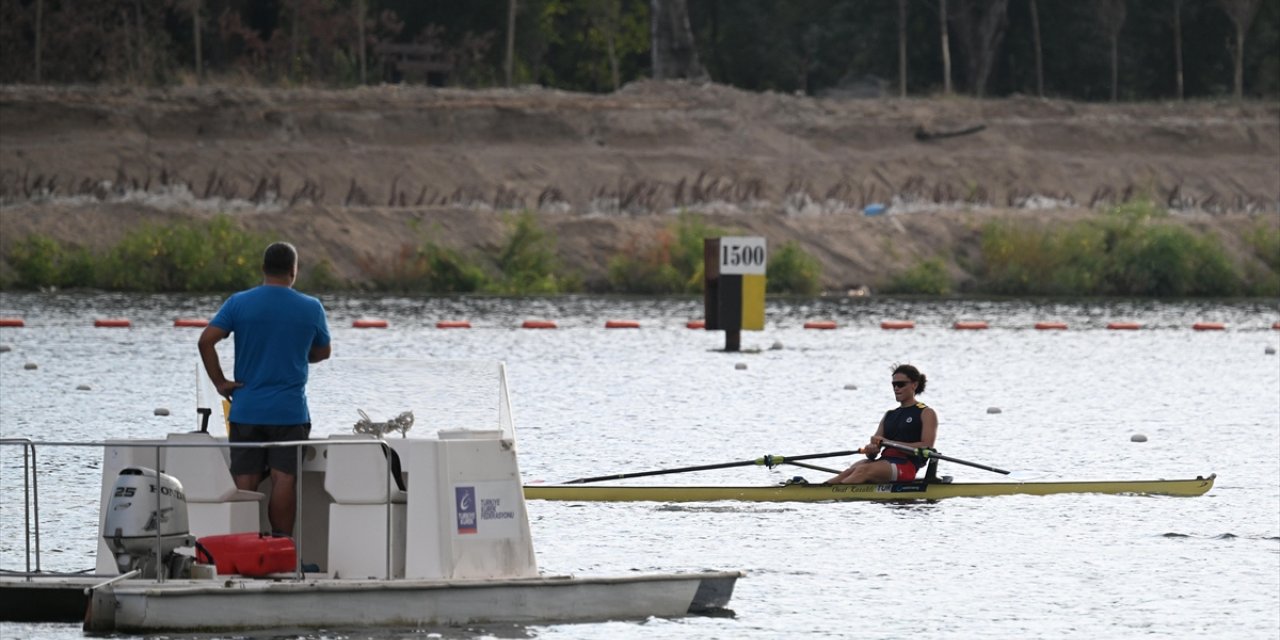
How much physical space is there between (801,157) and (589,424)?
43.1 meters

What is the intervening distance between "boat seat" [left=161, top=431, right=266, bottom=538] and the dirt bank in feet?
137

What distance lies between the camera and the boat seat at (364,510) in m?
12.3

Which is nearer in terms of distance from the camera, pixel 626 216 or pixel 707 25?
Answer: pixel 626 216

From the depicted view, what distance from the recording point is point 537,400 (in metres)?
28.0

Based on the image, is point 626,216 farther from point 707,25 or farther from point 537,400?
point 537,400

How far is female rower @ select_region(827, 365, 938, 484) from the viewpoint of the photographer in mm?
18438

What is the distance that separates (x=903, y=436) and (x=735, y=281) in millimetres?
16803

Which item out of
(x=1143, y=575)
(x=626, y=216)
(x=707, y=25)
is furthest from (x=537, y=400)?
(x=707, y=25)

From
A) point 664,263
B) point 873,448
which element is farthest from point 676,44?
point 873,448

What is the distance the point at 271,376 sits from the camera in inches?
495

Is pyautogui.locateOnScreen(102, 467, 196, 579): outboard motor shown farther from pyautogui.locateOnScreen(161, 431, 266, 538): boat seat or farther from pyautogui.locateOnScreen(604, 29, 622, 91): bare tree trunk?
pyautogui.locateOnScreen(604, 29, 622, 91): bare tree trunk

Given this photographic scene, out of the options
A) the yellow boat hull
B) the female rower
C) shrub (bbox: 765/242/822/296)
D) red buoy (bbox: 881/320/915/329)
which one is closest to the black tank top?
the female rower

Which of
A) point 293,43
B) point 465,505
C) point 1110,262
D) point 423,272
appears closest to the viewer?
point 465,505

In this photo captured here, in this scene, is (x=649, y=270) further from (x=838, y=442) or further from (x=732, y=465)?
(x=732, y=465)
